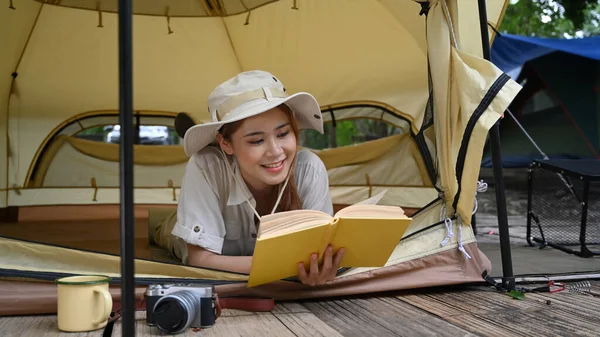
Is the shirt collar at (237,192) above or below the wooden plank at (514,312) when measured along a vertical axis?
above

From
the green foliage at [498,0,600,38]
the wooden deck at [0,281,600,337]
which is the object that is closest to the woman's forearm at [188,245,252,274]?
the wooden deck at [0,281,600,337]

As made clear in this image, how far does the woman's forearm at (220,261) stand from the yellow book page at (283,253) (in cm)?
12

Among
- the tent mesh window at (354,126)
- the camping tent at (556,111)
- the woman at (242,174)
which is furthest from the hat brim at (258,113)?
the camping tent at (556,111)

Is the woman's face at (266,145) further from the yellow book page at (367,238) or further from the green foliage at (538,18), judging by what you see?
the green foliage at (538,18)

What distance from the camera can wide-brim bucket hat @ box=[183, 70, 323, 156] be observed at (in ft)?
4.07

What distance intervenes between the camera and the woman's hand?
7.9 inches

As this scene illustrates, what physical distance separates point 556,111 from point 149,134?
3.29m

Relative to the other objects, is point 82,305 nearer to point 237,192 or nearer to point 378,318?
point 237,192

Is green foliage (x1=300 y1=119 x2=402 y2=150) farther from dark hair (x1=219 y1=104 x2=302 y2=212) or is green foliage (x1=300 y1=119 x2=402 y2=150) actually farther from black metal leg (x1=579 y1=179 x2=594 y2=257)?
dark hair (x1=219 y1=104 x2=302 y2=212)

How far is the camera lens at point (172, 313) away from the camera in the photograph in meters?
1.00

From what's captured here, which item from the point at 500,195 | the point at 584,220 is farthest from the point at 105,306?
the point at 584,220

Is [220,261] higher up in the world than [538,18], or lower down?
lower down

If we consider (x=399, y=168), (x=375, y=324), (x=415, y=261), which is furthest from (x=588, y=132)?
(x=375, y=324)

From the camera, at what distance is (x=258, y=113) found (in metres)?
1.22
